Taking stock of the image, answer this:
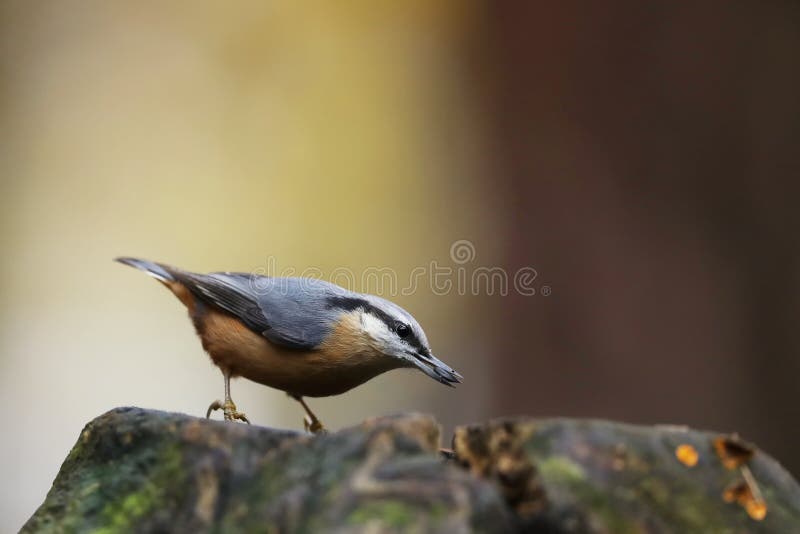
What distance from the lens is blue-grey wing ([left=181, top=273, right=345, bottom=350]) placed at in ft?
12.5

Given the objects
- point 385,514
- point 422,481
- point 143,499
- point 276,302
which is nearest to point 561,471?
point 422,481

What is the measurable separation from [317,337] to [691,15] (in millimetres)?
3333

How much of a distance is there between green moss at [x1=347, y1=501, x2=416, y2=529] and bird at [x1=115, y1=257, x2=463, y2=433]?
1766 mm

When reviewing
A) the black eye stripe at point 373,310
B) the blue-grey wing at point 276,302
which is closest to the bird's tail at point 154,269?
the blue-grey wing at point 276,302

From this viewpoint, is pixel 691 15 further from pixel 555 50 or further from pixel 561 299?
pixel 561 299

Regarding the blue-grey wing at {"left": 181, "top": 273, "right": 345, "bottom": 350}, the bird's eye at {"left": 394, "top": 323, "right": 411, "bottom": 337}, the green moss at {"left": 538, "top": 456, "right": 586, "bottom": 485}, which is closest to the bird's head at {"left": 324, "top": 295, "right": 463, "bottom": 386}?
the bird's eye at {"left": 394, "top": 323, "right": 411, "bottom": 337}

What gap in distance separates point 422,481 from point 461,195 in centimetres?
747

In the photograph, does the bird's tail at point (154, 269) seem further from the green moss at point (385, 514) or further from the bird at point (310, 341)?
the green moss at point (385, 514)

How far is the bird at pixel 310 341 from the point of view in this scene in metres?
3.80

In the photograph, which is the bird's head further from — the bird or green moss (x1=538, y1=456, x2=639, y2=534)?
green moss (x1=538, y1=456, x2=639, y2=534)

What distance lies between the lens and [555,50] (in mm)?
6176

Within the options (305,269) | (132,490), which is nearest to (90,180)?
(305,269)

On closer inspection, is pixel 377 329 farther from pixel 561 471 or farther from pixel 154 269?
pixel 561 471

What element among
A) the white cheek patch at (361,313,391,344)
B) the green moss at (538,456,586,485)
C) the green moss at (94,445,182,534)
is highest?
the white cheek patch at (361,313,391,344)
